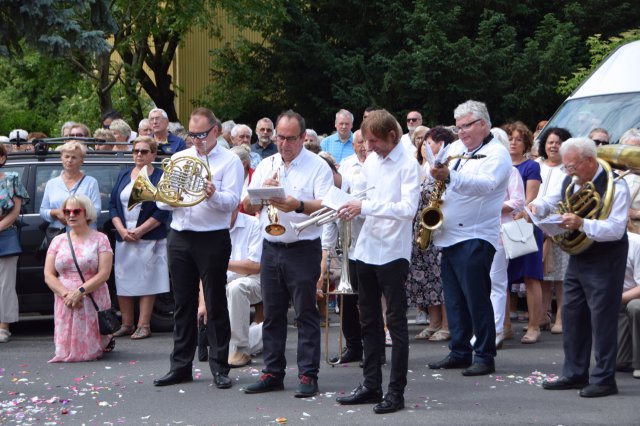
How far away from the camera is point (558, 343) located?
11188 millimetres

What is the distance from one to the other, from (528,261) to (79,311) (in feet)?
14.6

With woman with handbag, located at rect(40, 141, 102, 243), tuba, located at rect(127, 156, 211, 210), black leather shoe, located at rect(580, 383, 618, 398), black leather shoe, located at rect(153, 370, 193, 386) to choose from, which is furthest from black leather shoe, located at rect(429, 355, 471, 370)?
woman with handbag, located at rect(40, 141, 102, 243)

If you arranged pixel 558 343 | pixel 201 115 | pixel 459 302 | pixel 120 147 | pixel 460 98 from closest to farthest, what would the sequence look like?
pixel 201 115, pixel 459 302, pixel 558 343, pixel 120 147, pixel 460 98

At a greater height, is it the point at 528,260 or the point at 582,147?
the point at 582,147

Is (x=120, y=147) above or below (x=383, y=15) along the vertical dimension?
below

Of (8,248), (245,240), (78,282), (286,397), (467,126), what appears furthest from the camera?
(8,248)

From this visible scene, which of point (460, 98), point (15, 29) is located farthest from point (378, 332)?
point (460, 98)

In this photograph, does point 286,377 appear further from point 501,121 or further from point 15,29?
point 501,121

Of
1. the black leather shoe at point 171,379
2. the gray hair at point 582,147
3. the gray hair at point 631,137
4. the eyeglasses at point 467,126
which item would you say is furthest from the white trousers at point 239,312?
the gray hair at point 631,137

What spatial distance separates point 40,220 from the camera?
12.1m

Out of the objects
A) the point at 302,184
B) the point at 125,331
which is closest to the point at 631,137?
the point at 302,184

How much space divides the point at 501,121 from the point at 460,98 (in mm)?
1090

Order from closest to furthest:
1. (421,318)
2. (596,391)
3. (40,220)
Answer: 1. (596,391)
2. (40,220)
3. (421,318)

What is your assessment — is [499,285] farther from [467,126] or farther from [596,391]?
[596,391]
